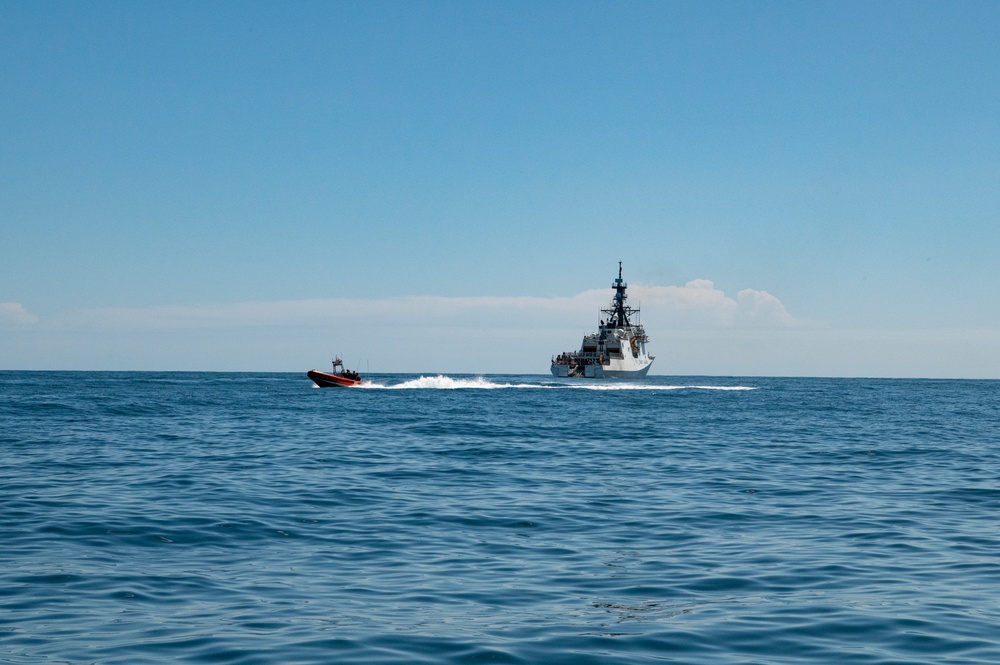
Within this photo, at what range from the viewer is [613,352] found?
12612cm

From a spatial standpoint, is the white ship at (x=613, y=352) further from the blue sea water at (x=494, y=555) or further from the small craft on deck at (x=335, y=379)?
the blue sea water at (x=494, y=555)

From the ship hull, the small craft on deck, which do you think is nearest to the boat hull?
the small craft on deck

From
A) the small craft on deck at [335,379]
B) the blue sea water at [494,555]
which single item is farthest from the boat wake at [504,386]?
the blue sea water at [494,555]

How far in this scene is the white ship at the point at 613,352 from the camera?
125438 mm

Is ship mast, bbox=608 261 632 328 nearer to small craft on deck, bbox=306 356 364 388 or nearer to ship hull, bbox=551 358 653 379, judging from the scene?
ship hull, bbox=551 358 653 379

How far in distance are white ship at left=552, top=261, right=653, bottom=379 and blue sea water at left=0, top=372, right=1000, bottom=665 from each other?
99.0 meters

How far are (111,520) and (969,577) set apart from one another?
12.6 meters

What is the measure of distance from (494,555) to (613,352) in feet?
380

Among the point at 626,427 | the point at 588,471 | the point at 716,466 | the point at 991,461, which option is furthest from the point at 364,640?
the point at 626,427

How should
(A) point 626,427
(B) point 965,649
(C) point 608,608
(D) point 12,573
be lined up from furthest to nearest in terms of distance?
(A) point 626,427
(D) point 12,573
(C) point 608,608
(B) point 965,649

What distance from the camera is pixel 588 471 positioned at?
2120cm

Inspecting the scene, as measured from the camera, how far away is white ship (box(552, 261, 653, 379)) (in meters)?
125

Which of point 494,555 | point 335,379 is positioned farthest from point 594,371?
point 494,555

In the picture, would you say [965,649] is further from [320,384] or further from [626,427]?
[320,384]
